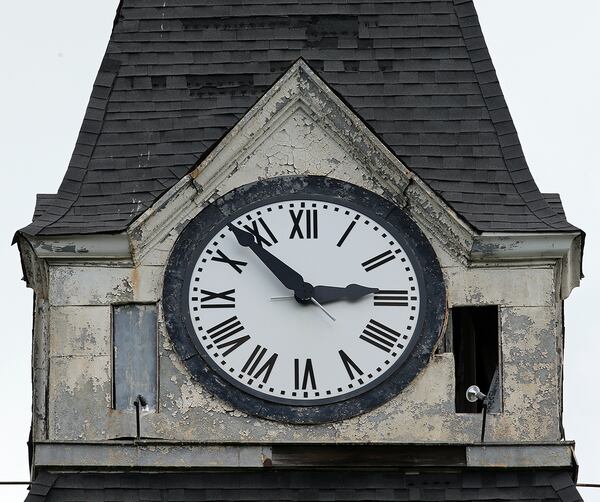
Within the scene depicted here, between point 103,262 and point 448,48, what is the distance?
3.86m

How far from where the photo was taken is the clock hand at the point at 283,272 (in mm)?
29125

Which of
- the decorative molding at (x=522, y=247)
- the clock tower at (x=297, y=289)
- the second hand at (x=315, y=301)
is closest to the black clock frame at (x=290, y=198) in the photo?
the clock tower at (x=297, y=289)

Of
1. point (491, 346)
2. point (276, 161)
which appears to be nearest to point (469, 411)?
point (491, 346)

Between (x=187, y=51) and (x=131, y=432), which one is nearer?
(x=131, y=432)

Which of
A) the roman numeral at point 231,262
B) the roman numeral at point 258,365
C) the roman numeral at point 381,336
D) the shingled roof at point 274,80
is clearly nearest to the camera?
the roman numeral at point 258,365

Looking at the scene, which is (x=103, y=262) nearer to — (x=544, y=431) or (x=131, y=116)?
(x=131, y=116)

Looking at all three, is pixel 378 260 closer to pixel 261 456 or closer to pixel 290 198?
pixel 290 198

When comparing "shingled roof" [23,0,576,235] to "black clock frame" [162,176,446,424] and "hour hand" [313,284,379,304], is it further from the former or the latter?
"hour hand" [313,284,379,304]

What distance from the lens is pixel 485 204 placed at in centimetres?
2989

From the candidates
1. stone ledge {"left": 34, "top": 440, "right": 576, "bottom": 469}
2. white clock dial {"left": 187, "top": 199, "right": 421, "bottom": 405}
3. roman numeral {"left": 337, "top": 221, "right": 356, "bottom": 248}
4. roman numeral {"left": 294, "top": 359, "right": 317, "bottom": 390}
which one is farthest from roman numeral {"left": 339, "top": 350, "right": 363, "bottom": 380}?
roman numeral {"left": 337, "top": 221, "right": 356, "bottom": 248}

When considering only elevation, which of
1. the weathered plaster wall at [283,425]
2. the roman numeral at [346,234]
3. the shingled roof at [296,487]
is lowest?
the shingled roof at [296,487]

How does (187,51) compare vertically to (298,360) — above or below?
above

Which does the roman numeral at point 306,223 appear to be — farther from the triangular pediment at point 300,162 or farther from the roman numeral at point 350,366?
the roman numeral at point 350,366

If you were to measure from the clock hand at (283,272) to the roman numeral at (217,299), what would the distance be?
39cm
